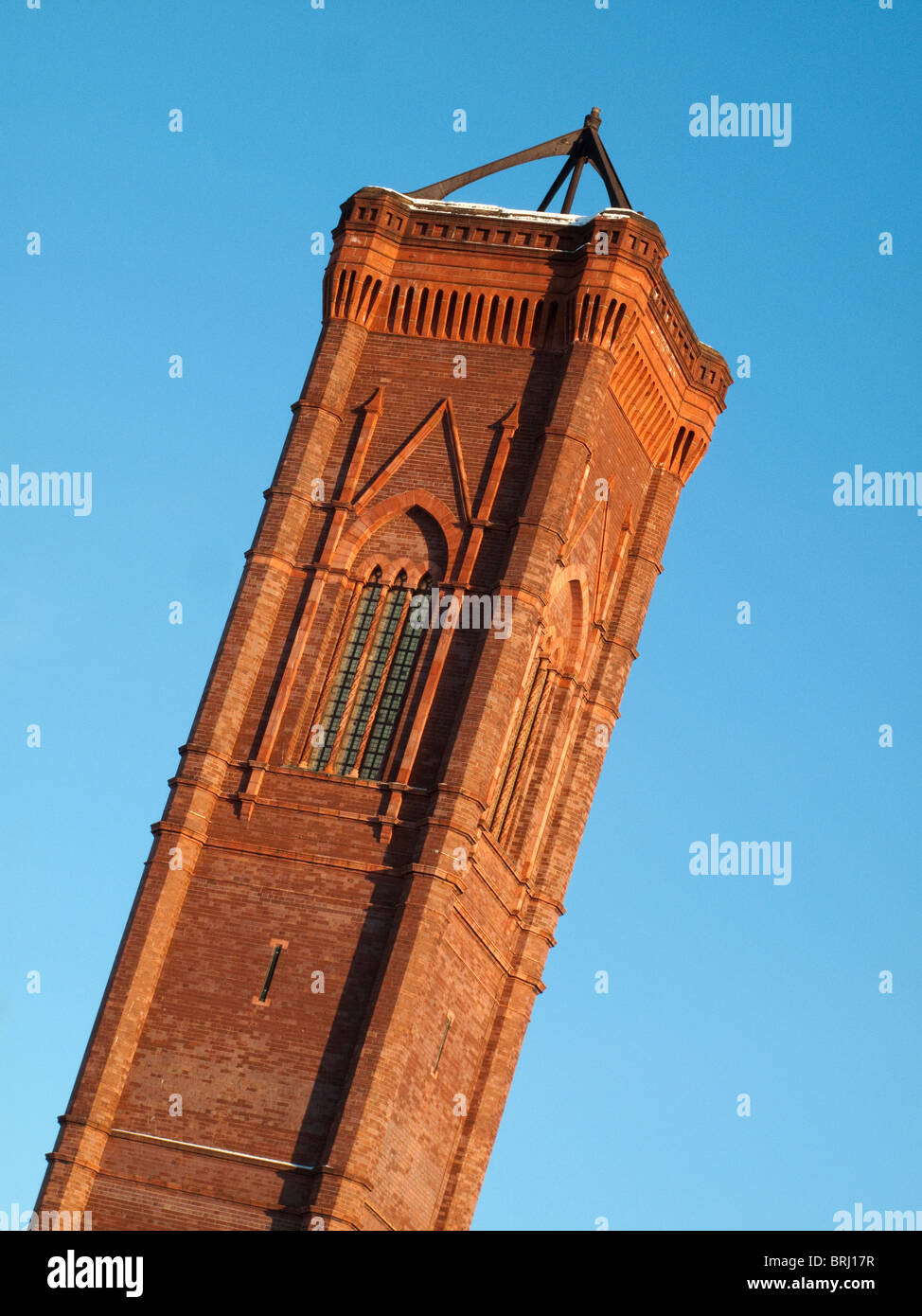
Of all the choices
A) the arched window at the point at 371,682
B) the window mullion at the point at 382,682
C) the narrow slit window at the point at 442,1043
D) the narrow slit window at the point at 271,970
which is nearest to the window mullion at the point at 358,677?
the arched window at the point at 371,682

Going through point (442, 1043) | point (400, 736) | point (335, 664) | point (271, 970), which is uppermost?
point (335, 664)

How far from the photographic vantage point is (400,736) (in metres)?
38.4

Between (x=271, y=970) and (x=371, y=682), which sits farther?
(x=371, y=682)

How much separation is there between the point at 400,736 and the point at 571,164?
13735mm

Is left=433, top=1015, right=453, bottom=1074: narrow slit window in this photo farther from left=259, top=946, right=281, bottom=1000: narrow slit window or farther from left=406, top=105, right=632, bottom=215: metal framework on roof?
left=406, top=105, right=632, bottom=215: metal framework on roof

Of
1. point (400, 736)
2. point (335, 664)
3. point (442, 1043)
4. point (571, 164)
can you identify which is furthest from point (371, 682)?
point (571, 164)

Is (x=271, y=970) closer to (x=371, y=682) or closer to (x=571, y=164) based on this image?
(x=371, y=682)

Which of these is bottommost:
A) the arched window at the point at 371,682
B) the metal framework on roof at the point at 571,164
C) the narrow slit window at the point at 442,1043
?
the narrow slit window at the point at 442,1043

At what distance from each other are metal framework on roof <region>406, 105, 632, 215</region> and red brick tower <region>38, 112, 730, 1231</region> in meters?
2.52

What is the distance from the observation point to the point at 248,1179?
115ft

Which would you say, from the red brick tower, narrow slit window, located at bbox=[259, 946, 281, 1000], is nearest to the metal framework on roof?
the red brick tower

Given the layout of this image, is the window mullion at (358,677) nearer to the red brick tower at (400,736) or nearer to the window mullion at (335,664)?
the red brick tower at (400,736)

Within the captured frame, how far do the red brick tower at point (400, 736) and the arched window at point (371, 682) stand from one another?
0.16ft

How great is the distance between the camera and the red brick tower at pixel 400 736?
3569cm
